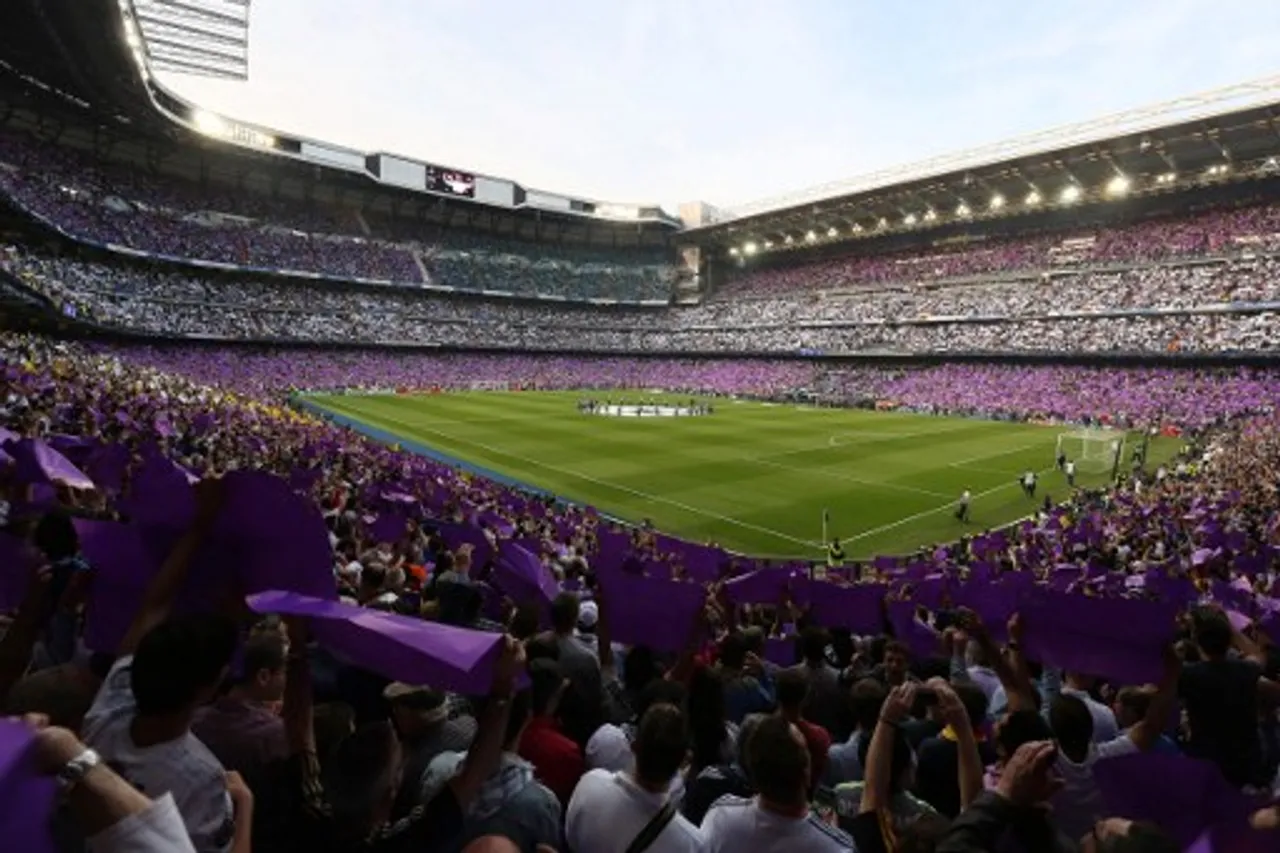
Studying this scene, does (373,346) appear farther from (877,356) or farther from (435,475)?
(435,475)

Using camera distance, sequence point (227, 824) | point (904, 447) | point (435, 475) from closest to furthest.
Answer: point (227, 824) → point (435, 475) → point (904, 447)

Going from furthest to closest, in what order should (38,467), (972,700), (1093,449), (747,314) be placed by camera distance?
(747,314) < (1093,449) < (38,467) < (972,700)

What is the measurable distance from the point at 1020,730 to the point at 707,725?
162 centimetres

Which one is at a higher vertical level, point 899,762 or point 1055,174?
point 1055,174

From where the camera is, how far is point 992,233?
81062mm

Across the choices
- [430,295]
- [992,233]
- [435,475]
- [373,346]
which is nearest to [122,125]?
[373,346]

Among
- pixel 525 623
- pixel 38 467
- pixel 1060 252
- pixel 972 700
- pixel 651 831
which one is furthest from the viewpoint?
A: pixel 1060 252

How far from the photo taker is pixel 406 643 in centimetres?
301

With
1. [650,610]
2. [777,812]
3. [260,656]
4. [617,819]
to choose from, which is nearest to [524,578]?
[650,610]

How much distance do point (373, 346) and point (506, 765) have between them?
272 feet

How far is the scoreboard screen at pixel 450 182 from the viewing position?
97681 millimetres

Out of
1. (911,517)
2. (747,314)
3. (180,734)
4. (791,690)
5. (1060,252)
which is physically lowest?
(911,517)

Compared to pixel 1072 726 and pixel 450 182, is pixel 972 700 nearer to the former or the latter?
pixel 1072 726

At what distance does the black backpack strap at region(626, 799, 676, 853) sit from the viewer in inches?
120
